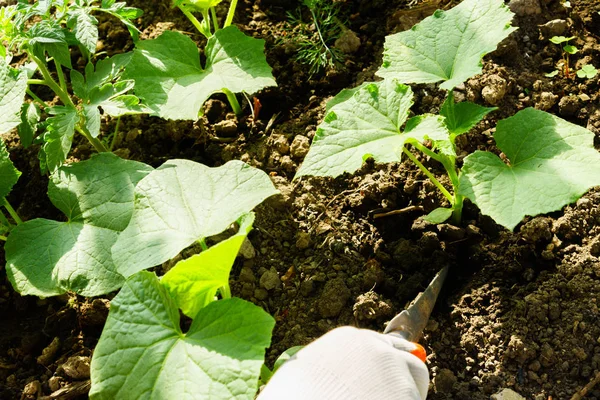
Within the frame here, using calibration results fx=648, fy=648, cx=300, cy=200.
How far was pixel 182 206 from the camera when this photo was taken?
1950mm

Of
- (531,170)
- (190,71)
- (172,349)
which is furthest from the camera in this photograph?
(190,71)

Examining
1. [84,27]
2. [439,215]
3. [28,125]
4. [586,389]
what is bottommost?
[586,389]

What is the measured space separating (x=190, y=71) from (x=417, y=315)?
4.02 feet

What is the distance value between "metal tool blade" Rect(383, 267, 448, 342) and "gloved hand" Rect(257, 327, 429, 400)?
Result: 461 mm

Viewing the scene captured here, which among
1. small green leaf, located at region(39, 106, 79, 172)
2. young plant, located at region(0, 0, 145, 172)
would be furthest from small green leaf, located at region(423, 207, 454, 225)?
small green leaf, located at region(39, 106, 79, 172)

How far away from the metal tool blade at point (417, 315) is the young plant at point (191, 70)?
0.88 meters

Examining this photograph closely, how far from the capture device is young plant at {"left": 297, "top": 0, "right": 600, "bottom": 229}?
1826 millimetres

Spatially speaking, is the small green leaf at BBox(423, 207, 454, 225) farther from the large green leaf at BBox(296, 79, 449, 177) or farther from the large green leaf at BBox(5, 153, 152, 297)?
the large green leaf at BBox(5, 153, 152, 297)

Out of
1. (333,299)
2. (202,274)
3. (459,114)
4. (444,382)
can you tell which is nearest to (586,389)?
(444,382)

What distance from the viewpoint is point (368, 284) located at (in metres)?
2.11

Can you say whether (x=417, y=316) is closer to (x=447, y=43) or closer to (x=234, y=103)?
(x=447, y=43)

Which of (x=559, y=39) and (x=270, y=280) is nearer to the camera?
(x=270, y=280)

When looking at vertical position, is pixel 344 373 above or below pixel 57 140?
below

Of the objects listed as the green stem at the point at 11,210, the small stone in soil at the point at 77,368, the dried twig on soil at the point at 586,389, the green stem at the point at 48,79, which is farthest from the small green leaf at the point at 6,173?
the dried twig on soil at the point at 586,389
